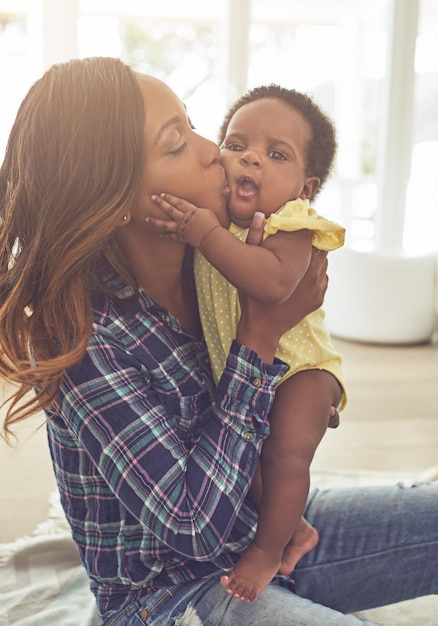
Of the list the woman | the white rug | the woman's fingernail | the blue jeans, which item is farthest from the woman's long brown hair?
the white rug

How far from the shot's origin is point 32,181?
1.11 meters

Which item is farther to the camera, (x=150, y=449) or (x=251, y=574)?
(x=251, y=574)

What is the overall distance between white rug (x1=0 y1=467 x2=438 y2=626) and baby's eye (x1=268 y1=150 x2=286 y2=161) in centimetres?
104

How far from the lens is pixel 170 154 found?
119 cm

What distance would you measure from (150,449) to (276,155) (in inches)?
25.1

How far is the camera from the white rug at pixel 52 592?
1687 mm

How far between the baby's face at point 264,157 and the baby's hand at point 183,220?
0.16 meters

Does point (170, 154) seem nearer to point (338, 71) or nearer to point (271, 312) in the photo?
point (271, 312)

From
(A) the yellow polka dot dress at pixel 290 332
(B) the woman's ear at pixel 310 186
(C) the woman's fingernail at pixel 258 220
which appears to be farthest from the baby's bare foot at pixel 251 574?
(B) the woman's ear at pixel 310 186

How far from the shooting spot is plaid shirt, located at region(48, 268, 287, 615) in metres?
1.09

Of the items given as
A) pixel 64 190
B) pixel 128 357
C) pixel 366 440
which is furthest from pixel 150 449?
pixel 366 440

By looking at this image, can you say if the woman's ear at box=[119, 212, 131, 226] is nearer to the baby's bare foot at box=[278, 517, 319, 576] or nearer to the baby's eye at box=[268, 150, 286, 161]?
the baby's eye at box=[268, 150, 286, 161]

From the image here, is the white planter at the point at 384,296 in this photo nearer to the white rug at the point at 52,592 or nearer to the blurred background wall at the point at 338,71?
the blurred background wall at the point at 338,71

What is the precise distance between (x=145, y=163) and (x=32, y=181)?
0.17m
